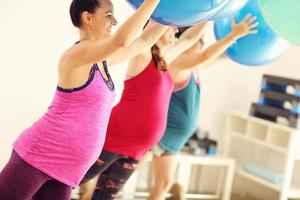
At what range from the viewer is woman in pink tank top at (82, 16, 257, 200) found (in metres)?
2.16

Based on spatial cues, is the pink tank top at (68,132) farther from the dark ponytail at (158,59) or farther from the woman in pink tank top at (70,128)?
the dark ponytail at (158,59)

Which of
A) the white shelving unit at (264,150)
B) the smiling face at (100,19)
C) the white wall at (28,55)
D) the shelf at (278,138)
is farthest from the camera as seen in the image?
the shelf at (278,138)

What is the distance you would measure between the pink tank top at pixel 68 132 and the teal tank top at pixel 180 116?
34.9 inches

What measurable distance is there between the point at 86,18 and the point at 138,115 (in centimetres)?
66

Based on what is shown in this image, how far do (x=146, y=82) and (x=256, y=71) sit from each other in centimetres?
207

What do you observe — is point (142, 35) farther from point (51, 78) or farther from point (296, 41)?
point (51, 78)

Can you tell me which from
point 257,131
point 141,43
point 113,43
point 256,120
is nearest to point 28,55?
point 141,43

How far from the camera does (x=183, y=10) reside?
1.56 meters

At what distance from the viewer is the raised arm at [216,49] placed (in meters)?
2.21

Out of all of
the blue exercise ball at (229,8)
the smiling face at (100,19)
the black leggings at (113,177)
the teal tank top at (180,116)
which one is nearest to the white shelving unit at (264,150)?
the teal tank top at (180,116)

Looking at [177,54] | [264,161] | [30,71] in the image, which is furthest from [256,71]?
[30,71]

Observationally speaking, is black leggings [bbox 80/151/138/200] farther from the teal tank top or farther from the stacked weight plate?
the stacked weight plate

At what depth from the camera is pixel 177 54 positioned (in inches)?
97.8

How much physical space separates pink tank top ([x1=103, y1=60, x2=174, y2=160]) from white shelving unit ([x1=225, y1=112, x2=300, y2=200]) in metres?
1.44
